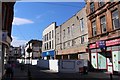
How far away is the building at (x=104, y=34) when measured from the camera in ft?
81.3

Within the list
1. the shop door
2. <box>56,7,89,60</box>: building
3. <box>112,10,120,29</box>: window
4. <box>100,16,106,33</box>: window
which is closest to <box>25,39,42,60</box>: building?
<box>56,7,89,60</box>: building

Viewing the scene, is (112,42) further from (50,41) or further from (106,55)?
(50,41)

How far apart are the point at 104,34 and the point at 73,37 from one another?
594 inches

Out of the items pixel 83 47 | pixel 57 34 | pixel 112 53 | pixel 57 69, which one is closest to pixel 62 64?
pixel 57 69

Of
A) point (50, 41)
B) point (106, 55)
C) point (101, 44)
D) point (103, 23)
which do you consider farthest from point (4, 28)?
point (50, 41)

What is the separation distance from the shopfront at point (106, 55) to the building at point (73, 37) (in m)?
3.22

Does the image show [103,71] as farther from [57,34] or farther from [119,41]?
[57,34]

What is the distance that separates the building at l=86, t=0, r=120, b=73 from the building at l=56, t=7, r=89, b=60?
113 inches

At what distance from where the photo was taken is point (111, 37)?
25.2 metres

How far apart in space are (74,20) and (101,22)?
13.2m

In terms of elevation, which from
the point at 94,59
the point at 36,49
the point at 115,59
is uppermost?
A: the point at 36,49

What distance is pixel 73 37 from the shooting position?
1660 inches

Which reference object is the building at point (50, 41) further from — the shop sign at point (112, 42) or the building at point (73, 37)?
the shop sign at point (112, 42)

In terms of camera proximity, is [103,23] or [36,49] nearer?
[103,23]
